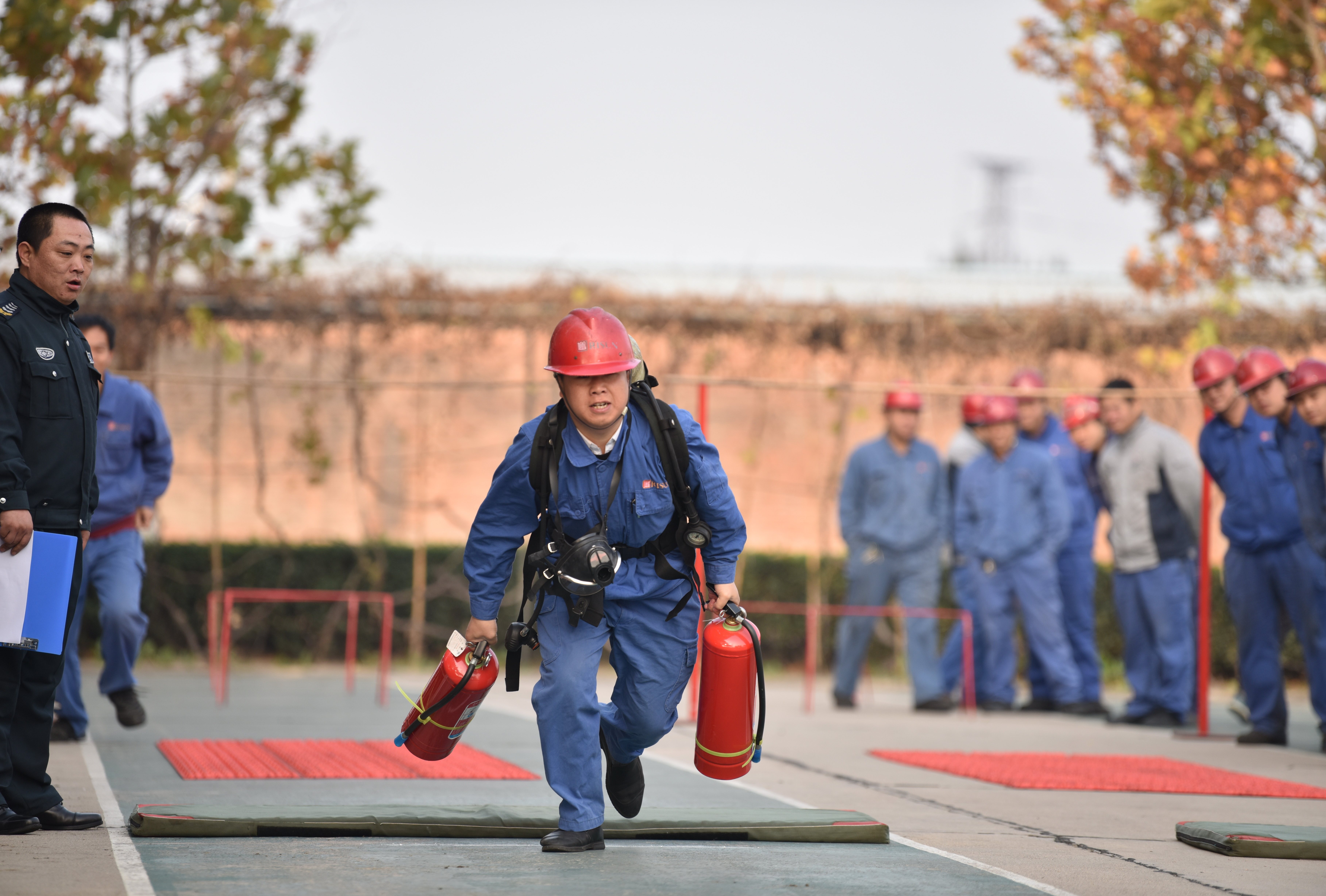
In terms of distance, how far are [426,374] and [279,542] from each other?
7.83 feet

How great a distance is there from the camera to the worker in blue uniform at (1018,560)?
12125 millimetres

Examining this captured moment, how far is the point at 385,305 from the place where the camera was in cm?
1578

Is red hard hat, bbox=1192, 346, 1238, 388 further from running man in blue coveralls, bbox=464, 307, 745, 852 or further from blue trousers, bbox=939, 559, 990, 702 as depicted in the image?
running man in blue coveralls, bbox=464, 307, 745, 852

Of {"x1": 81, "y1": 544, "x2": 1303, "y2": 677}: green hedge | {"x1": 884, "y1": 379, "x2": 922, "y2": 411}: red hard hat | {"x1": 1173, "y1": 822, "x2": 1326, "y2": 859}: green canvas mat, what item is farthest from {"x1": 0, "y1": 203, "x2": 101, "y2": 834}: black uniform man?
{"x1": 81, "y1": 544, "x2": 1303, "y2": 677}: green hedge

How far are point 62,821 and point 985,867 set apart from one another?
3.19m

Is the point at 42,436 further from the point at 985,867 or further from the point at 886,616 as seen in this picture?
the point at 886,616

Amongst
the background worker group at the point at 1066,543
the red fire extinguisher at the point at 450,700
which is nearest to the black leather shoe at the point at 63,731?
the red fire extinguisher at the point at 450,700

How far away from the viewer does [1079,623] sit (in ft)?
41.8

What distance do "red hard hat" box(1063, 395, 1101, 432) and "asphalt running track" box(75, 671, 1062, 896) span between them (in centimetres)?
610

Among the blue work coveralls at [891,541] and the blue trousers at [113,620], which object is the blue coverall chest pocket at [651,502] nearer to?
the blue trousers at [113,620]

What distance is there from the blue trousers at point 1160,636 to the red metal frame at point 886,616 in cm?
116

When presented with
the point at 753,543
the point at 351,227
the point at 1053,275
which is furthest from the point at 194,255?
the point at 1053,275

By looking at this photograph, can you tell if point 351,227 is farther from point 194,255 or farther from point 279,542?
point 279,542

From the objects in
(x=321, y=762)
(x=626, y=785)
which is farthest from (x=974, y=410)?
(x=626, y=785)
